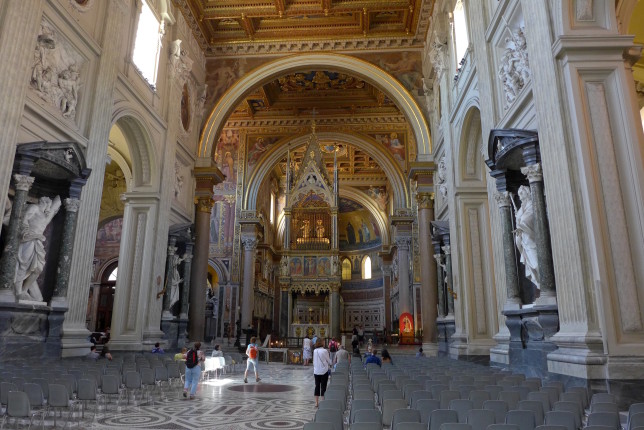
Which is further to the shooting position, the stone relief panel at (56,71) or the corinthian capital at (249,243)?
the corinthian capital at (249,243)

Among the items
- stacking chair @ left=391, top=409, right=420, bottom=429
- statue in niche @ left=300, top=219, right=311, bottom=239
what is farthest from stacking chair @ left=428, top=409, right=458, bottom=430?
statue in niche @ left=300, top=219, right=311, bottom=239

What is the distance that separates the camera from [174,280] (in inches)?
583

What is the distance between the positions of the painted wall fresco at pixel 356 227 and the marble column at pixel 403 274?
9.10m

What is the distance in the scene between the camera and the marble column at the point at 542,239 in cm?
710

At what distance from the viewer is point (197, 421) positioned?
623 centimetres

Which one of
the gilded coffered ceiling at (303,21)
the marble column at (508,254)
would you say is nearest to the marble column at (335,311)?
the gilded coffered ceiling at (303,21)

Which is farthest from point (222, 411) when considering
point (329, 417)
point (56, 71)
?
point (56, 71)

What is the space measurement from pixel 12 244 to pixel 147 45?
7.89 m

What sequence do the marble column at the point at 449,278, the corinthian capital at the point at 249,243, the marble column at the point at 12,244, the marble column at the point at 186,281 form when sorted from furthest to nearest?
the corinthian capital at the point at 249,243 → the marble column at the point at 186,281 → the marble column at the point at 449,278 → the marble column at the point at 12,244

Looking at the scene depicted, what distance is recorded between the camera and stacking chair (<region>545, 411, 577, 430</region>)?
11.4 ft

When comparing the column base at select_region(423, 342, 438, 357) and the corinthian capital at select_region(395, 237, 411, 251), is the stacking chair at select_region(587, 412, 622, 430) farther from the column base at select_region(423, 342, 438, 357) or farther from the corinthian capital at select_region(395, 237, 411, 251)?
the corinthian capital at select_region(395, 237, 411, 251)

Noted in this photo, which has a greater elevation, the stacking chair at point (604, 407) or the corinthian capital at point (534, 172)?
the corinthian capital at point (534, 172)

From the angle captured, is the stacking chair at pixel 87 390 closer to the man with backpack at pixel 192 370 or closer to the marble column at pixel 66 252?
the man with backpack at pixel 192 370

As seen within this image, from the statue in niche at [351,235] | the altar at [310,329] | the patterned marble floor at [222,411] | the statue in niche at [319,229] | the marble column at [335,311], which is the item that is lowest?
the patterned marble floor at [222,411]
